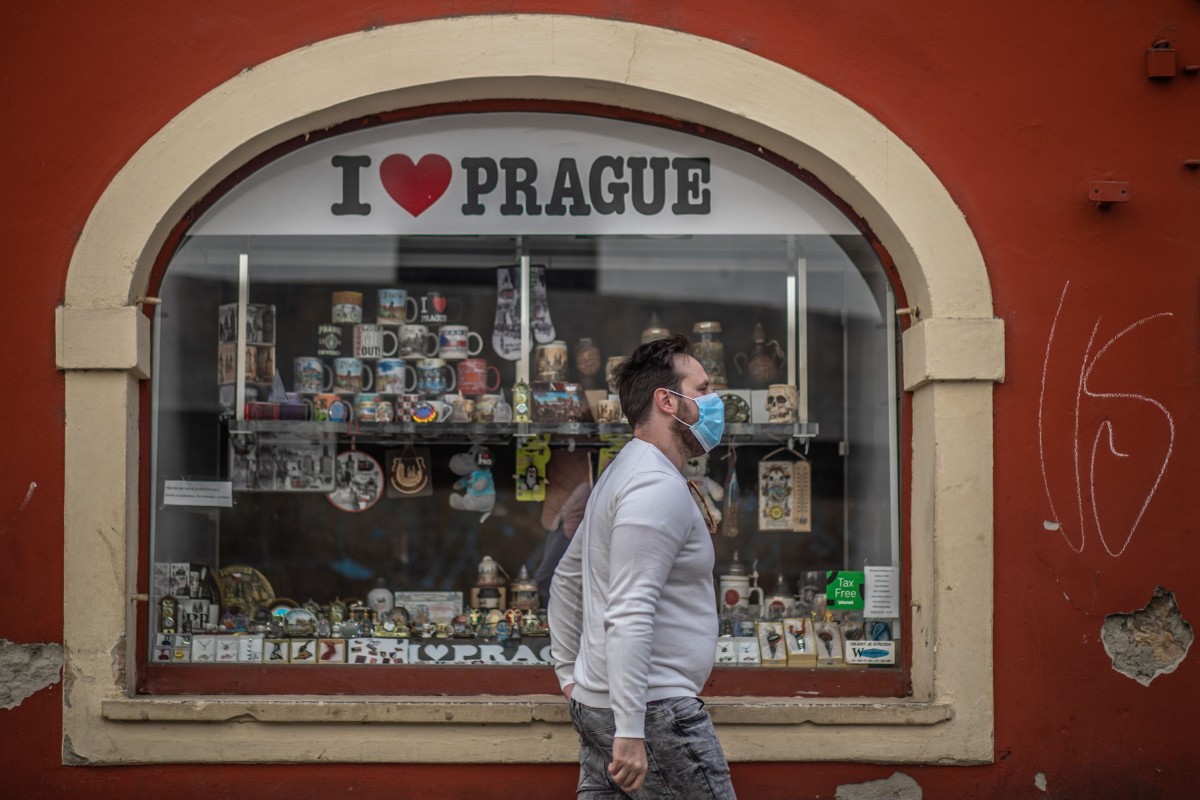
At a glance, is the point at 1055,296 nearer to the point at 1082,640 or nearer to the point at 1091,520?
the point at 1091,520

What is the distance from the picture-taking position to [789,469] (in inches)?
232

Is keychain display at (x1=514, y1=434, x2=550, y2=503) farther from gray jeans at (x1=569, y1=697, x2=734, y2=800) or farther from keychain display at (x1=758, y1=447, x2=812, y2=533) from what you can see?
gray jeans at (x1=569, y1=697, x2=734, y2=800)

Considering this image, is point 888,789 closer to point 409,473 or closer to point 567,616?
point 567,616

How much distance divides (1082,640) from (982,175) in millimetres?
1858

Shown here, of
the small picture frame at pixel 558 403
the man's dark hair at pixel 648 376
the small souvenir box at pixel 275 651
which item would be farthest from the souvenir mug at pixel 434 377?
the man's dark hair at pixel 648 376

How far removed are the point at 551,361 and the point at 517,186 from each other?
0.78 meters

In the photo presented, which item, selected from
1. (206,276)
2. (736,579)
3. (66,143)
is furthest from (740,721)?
(66,143)

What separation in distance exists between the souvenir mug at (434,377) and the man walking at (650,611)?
2.18 meters

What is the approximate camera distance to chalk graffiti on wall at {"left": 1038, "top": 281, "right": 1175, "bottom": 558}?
520 centimetres

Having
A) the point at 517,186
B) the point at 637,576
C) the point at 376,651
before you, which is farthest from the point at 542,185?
the point at 637,576

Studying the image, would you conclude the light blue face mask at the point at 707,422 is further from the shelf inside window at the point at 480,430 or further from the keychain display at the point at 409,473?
the keychain display at the point at 409,473

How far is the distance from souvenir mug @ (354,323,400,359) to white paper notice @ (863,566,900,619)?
231cm

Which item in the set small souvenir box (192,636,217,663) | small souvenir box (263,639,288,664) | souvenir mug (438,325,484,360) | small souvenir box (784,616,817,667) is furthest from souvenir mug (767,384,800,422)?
small souvenir box (192,636,217,663)

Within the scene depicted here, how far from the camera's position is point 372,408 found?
591cm
